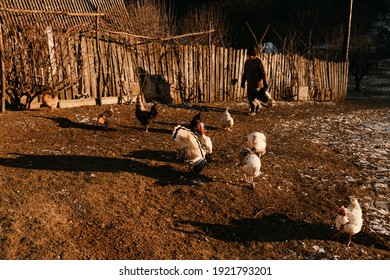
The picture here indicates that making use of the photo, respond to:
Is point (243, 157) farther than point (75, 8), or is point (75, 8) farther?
point (75, 8)

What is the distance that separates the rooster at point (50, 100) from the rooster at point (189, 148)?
14.0 ft

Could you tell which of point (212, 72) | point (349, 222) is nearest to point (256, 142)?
point (349, 222)

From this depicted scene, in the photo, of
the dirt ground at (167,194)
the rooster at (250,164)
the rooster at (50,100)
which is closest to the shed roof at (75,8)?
the rooster at (50,100)

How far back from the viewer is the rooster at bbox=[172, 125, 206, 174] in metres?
5.48

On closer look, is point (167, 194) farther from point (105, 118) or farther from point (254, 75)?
point (254, 75)

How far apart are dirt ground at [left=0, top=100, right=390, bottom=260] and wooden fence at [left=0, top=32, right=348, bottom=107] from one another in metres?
1.44

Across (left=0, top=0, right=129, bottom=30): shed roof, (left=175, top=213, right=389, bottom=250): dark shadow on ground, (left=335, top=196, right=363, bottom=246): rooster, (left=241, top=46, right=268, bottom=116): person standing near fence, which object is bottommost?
(left=175, top=213, right=389, bottom=250): dark shadow on ground

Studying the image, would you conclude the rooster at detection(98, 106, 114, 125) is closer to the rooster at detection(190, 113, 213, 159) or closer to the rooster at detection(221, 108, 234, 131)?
the rooster at detection(190, 113, 213, 159)

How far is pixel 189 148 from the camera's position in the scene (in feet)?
18.1

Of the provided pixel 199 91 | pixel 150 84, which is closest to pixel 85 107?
pixel 150 84

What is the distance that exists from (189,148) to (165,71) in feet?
19.1

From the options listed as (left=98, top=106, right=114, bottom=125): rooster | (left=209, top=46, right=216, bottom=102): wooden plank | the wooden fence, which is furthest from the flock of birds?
(left=209, top=46, right=216, bottom=102): wooden plank

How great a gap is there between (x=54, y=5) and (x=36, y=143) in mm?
15789
